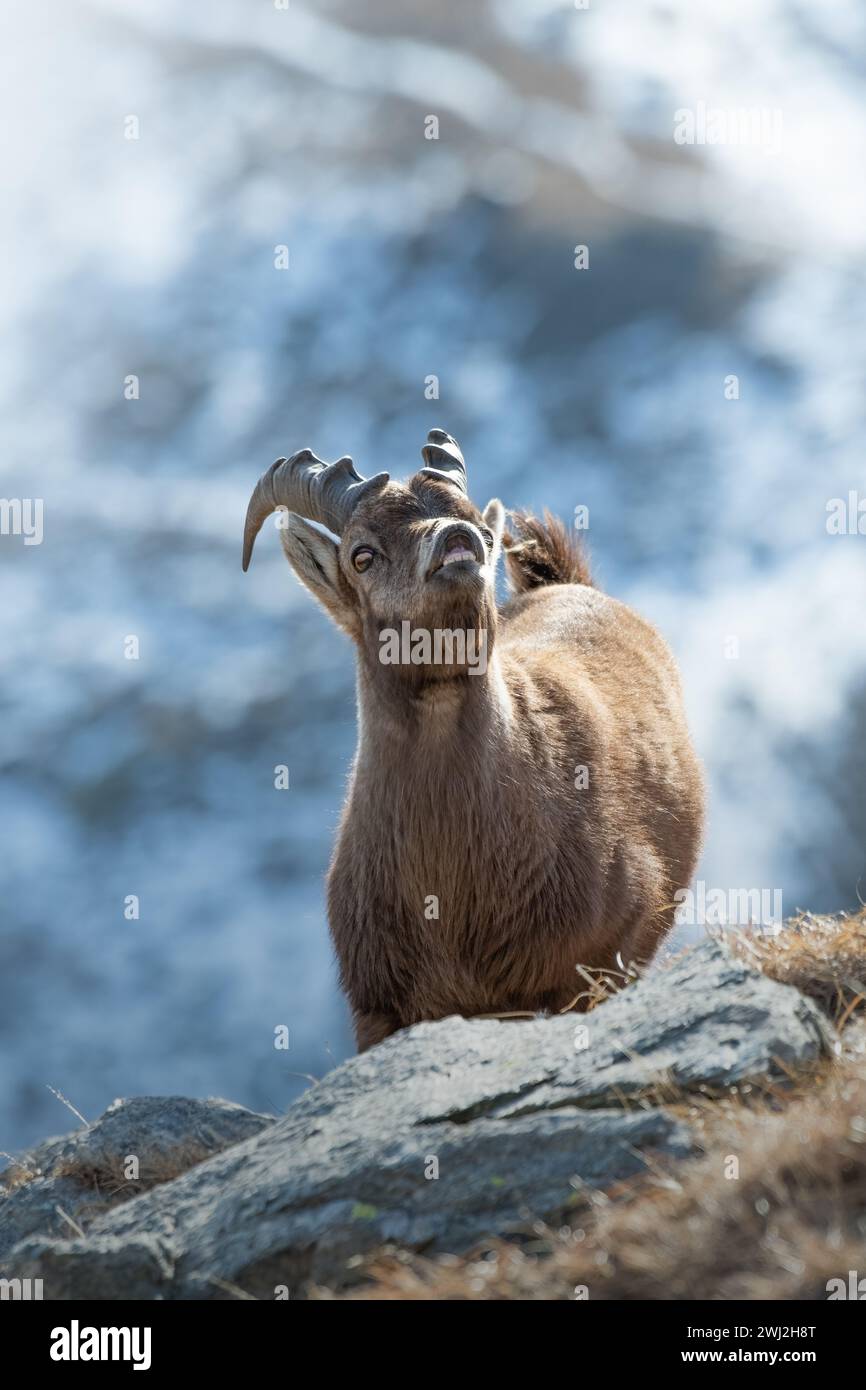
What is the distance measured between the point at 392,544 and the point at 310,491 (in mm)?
978

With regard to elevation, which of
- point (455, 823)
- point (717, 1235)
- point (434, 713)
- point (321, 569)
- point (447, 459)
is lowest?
point (717, 1235)

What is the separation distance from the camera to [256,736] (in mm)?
66250

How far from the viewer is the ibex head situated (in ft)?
21.2

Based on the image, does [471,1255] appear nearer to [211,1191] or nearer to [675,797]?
[211,1191]

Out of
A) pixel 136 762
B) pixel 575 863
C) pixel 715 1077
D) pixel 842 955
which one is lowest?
pixel 715 1077

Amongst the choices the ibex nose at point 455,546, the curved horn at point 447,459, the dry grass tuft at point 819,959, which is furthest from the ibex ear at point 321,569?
the dry grass tuft at point 819,959

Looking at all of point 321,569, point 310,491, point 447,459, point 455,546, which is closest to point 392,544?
point 455,546

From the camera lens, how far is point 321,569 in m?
7.39

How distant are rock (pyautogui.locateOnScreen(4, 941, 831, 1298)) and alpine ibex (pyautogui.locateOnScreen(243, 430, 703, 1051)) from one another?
1.86 meters

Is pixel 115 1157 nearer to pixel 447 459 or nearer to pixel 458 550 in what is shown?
pixel 458 550

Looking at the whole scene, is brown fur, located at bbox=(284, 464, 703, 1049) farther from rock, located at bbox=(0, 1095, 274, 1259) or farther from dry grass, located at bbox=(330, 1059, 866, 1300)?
dry grass, located at bbox=(330, 1059, 866, 1300)

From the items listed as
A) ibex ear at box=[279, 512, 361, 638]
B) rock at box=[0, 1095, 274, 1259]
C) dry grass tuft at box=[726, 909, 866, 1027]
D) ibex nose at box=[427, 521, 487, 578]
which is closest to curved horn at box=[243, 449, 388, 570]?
ibex ear at box=[279, 512, 361, 638]
